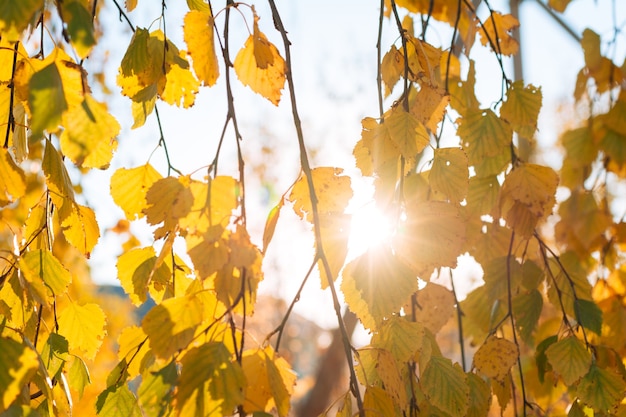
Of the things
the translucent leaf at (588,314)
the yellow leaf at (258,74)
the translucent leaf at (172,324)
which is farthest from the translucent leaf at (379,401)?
the translucent leaf at (588,314)

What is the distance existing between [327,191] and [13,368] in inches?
13.3

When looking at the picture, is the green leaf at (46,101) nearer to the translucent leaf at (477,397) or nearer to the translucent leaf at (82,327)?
the translucent leaf at (82,327)

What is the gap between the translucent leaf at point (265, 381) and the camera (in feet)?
1.68

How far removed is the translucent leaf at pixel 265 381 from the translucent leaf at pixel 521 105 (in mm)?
511

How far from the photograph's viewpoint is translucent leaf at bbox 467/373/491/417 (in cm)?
81

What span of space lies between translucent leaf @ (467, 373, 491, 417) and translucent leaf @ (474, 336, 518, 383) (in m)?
0.02

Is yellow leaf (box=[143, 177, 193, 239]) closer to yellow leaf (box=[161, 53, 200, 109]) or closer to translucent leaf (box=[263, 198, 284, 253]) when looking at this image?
translucent leaf (box=[263, 198, 284, 253])

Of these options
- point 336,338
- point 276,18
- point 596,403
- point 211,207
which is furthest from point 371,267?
point 336,338

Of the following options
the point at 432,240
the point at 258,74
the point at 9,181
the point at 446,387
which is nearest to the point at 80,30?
the point at 9,181

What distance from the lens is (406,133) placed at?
0.66 metres

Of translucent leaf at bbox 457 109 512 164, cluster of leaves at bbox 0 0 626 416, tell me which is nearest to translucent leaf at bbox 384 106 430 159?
cluster of leaves at bbox 0 0 626 416

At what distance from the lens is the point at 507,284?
955 millimetres

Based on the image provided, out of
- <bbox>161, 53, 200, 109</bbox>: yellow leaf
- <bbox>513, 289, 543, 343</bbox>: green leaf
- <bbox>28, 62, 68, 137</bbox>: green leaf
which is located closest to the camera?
<bbox>28, 62, 68, 137</bbox>: green leaf

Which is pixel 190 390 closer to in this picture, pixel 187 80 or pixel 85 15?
pixel 85 15
